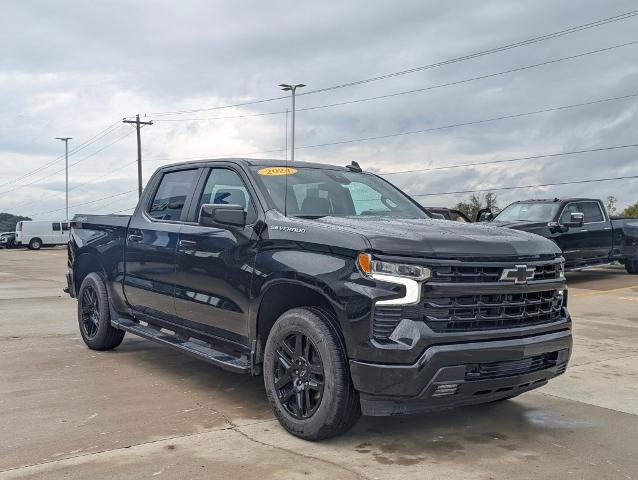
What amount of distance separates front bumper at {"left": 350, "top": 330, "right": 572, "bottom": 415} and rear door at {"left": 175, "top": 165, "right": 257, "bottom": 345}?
1239 mm

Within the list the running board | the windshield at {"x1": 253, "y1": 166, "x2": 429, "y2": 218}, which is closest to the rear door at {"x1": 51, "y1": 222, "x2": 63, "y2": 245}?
the running board

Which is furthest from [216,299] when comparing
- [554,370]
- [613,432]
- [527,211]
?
[527,211]

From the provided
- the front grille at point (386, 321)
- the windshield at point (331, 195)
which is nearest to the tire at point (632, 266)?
the windshield at point (331, 195)

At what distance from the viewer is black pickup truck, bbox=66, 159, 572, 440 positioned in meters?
3.87

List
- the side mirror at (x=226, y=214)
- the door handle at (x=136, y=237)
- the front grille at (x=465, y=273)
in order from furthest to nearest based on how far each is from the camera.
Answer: the door handle at (x=136, y=237)
the side mirror at (x=226, y=214)
the front grille at (x=465, y=273)

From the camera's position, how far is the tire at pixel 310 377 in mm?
4039

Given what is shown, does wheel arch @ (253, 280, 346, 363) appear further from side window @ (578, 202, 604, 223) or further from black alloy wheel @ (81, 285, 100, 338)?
side window @ (578, 202, 604, 223)

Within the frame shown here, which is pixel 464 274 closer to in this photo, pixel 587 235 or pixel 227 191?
pixel 227 191

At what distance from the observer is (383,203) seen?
558 cm

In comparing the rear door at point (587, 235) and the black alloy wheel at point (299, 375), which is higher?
the rear door at point (587, 235)

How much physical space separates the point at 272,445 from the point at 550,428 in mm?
1927

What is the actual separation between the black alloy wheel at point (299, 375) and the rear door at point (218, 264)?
487 mm

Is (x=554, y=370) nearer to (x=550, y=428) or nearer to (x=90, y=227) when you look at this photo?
(x=550, y=428)

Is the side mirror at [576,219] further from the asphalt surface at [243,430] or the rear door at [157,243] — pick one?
the rear door at [157,243]
